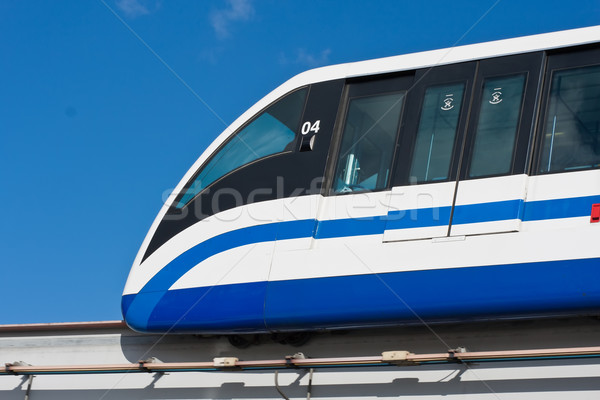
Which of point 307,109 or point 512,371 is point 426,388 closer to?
point 512,371

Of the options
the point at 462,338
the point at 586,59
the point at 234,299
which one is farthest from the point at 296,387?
the point at 586,59

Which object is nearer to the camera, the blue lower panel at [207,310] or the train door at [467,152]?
the train door at [467,152]

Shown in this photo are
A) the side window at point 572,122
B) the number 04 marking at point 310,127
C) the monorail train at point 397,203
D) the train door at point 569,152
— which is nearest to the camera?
the train door at point 569,152

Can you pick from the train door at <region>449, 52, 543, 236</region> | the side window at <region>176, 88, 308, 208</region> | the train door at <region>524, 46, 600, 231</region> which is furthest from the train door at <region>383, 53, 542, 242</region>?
the side window at <region>176, 88, 308, 208</region>

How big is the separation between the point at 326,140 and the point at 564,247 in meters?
2.28

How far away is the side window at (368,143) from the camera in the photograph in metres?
6.90

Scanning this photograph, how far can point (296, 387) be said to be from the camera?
6.55m

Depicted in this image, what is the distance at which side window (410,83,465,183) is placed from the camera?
659 cm

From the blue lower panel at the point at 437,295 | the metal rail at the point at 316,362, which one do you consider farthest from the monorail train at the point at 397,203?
the metal rail at the point at 316,362

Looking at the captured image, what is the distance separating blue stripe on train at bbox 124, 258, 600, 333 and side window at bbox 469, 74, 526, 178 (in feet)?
2.80

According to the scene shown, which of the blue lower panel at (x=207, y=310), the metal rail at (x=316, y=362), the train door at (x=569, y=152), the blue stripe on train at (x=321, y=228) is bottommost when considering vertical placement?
the metal rail at (x=316, y=362)

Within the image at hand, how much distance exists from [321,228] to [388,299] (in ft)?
2.96

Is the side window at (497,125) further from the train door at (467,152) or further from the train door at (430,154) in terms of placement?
the train door at (430,154)

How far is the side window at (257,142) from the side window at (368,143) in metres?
0.56
